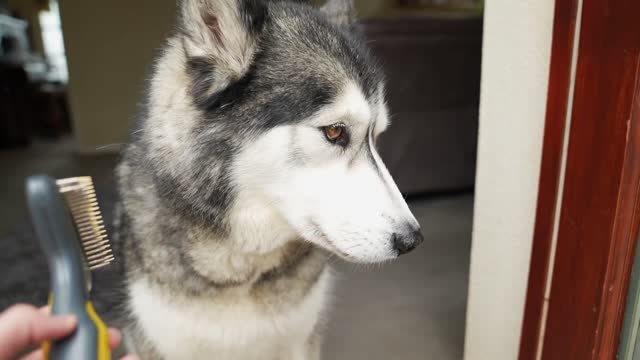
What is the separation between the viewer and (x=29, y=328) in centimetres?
56

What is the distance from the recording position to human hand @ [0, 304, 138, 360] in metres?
0.56

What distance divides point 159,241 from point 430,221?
1.86 metres

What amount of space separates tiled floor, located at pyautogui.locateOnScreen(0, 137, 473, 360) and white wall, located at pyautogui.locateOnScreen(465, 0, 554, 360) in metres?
0.33

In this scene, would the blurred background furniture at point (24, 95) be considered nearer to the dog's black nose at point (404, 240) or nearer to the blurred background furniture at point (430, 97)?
the blurred background furniture at point (430, 97)

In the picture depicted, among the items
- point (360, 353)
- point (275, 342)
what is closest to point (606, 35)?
point (275, 342)

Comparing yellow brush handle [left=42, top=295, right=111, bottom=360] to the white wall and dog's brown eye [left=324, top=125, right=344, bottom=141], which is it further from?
the white wall

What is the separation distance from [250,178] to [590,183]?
0.66 metres

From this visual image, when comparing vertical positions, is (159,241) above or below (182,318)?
above

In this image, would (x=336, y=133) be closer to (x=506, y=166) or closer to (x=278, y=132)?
(x=278, y=132)

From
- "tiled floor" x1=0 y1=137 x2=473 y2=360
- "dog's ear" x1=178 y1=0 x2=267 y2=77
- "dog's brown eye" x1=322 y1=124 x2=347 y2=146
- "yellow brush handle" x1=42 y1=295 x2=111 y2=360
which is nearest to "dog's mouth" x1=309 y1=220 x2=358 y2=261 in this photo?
"dog's brown eye" x1=322 y1=124 x2=347 y2=146

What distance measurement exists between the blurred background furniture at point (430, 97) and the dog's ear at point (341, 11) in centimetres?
145

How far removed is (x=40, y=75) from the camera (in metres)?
6.45

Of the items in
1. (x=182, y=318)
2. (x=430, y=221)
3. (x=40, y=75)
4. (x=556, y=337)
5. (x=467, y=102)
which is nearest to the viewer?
(x=182, y=318)

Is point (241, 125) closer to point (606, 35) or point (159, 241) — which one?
point (159, 241)
